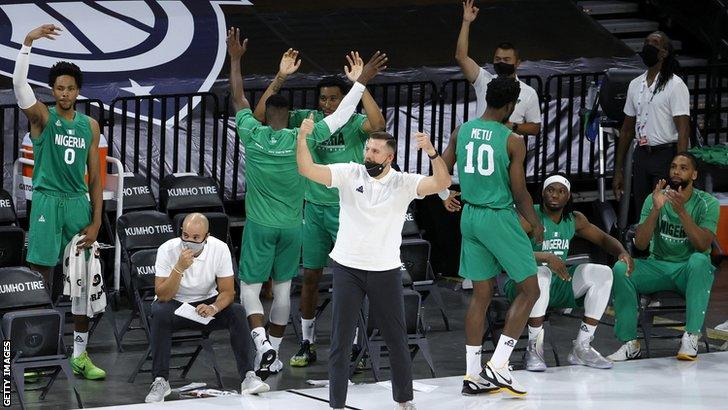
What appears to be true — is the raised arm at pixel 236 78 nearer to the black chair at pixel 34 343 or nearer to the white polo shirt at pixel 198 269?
the white polo shirt at pixel 198 269

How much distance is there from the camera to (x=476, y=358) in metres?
9.09

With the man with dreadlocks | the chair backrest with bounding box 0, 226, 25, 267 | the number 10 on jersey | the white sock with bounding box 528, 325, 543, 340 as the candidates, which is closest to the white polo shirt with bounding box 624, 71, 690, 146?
the man with dreadlocks

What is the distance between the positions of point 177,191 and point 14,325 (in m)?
3.09

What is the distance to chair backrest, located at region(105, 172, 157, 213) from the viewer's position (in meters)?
11.4

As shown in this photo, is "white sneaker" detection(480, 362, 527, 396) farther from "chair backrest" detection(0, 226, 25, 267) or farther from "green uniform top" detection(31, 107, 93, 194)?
"chair backrest" detection(0, 226, 25, 267)

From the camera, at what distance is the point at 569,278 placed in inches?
384

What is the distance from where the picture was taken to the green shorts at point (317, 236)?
9.83 meters

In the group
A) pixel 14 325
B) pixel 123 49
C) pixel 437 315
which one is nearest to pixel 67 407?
pixel 14 325

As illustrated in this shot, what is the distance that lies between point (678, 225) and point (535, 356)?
1.44 m

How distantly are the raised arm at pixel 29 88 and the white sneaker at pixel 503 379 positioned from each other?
3.20 meters

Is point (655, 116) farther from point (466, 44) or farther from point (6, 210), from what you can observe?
point (6, 210)

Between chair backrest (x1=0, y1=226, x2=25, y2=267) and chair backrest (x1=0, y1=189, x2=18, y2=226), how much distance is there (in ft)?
0.97

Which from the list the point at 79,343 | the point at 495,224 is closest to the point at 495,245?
the point at 495,224

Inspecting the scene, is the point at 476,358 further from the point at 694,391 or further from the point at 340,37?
the point at 340,37
